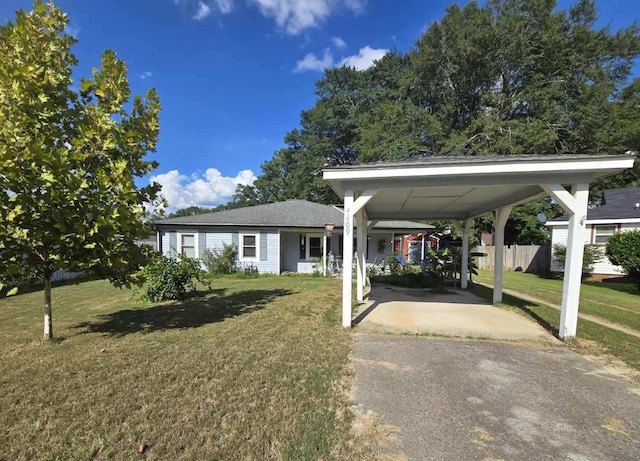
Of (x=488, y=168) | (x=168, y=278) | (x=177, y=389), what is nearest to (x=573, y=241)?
(x=488, y=168)

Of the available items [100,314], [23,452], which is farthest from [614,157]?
[100,314]

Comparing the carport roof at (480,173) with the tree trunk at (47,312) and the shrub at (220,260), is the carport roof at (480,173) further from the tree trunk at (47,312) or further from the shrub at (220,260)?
the shrub at (220,260)

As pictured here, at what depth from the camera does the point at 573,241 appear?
4.60 m

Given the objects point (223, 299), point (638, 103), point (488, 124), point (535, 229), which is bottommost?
point (223, 299)

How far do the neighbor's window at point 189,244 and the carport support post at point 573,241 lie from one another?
13.8 metres

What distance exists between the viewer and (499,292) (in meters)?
7.70

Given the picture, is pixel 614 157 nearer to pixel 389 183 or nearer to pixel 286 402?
pixel 389 183

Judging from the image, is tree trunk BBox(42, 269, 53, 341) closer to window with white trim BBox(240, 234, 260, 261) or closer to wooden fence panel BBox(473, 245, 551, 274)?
window with white trim BBox(240, 234, 260, 261)

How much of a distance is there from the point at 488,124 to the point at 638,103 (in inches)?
432

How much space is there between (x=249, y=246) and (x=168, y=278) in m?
6.87

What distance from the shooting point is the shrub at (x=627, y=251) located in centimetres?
1059

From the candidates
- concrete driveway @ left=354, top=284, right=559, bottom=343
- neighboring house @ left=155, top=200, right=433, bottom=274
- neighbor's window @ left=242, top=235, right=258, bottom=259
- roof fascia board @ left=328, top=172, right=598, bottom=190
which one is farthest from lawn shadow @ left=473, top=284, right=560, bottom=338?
neighbor's window @ left=242, top=235, right=258, bottom=259

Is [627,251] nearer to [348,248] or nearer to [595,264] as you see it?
[595,264]

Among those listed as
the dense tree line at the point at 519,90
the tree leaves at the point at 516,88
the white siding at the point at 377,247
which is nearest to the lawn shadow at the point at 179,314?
the white siding at the point at 377,247
